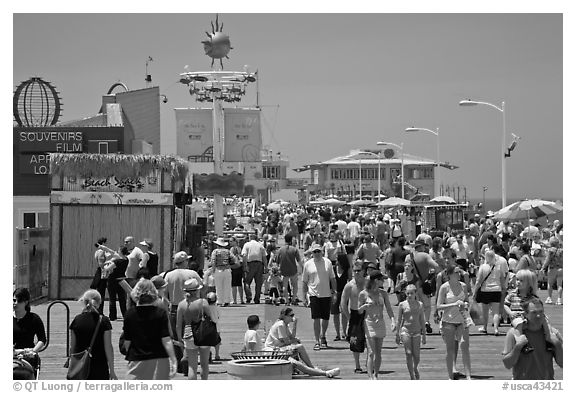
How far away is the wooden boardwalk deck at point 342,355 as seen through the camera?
530 inches

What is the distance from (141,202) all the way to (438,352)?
9204mm

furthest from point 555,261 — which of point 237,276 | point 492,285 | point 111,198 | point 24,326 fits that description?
point 24,326

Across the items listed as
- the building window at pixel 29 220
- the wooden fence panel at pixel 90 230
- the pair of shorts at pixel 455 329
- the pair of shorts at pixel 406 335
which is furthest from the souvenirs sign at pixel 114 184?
the pair of shorts at pixel 406 335

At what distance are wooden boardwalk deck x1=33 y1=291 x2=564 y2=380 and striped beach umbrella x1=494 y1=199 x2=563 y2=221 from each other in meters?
6.96

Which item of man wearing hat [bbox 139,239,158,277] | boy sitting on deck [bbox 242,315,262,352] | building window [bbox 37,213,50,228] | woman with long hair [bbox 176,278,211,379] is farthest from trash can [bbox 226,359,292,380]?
building window [bbox 37,213,50,228]

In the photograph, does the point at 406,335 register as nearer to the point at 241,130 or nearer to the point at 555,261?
the point at 555,261

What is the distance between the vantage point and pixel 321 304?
1569 cm

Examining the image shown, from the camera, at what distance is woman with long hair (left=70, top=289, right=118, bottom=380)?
1026 centimetres

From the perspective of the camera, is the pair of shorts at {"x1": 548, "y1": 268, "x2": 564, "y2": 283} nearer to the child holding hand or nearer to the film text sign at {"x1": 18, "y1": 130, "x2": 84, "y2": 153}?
the child holding hand

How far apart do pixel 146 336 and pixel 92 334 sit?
0.74 meters

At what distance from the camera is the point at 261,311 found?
20625 mm

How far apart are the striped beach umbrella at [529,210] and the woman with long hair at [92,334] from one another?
55.8ft
